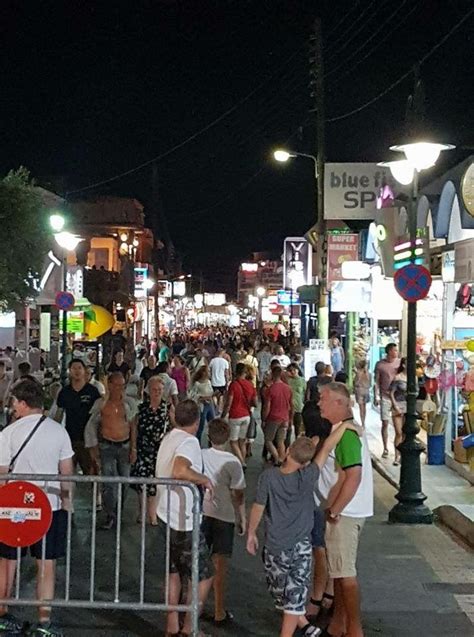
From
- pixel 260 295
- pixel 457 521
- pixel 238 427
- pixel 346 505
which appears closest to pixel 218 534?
pixel 346 505

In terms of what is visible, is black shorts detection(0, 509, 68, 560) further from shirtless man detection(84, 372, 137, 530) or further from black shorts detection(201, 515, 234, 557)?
shirtless man detection(84, 372, 137, 530)

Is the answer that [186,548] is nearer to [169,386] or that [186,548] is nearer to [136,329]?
[169,386]

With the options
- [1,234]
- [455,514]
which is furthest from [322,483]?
[1,234]

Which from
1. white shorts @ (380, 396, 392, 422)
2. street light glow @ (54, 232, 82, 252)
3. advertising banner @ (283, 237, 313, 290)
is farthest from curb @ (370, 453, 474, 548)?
advertising banner @ (283, 237, 313, 290)

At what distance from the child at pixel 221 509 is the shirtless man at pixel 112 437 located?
11.5 ft

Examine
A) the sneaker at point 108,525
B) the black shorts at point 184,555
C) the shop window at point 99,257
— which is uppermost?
the shop window at point 99,257

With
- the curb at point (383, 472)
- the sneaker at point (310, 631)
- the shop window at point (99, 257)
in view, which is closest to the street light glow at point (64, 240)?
the curb at point (383, 472)

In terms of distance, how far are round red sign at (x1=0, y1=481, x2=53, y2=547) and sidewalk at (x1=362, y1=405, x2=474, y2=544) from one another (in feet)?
17.6

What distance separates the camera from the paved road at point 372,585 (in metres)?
7.51

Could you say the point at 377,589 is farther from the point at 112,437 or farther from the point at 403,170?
the point at 403,170

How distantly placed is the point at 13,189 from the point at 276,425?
6617 mm

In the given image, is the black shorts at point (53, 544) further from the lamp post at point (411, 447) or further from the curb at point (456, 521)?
the lamp post at point (411, 447)

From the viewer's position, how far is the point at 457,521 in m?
11.2

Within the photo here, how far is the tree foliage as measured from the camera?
17.9 meters
